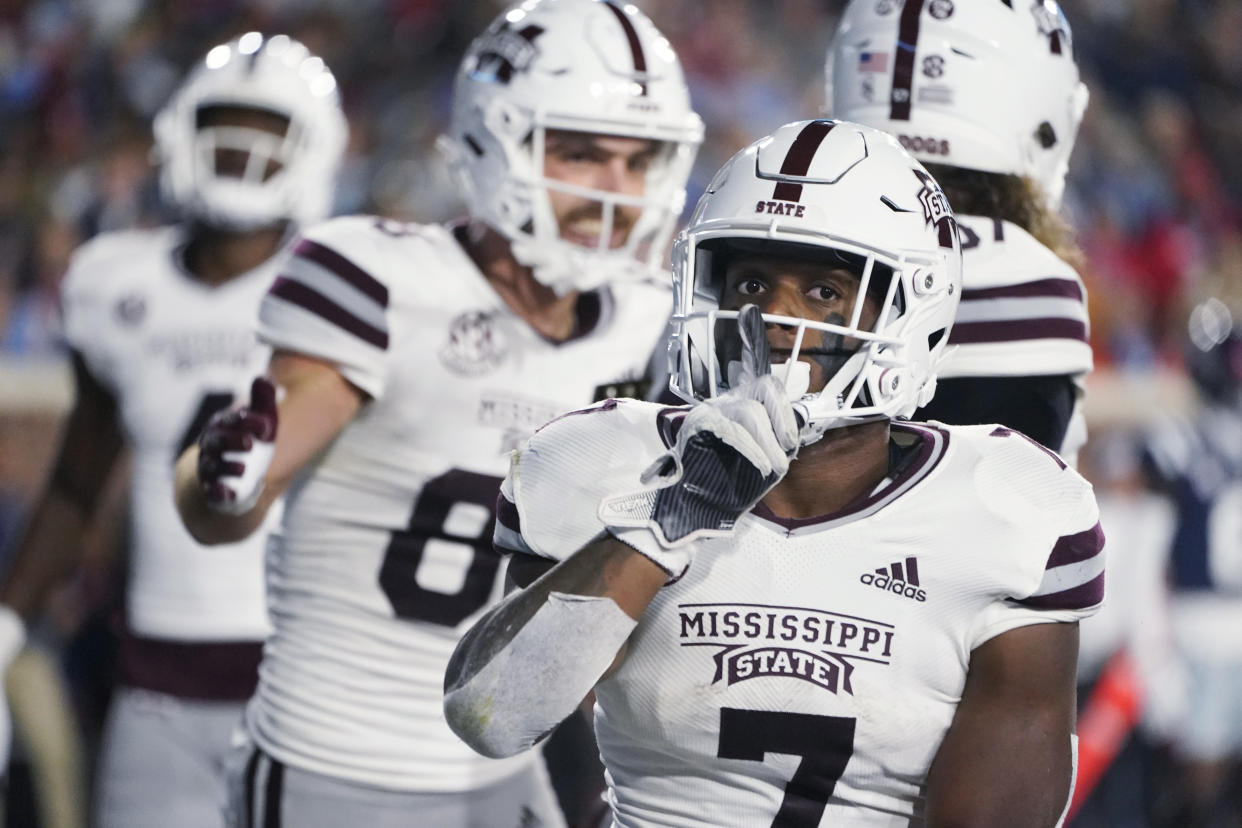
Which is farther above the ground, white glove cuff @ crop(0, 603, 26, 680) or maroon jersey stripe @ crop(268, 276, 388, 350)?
maroon jersey stripe @ crop(268, 276, 388, 350)

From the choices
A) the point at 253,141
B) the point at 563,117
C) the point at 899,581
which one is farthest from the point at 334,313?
the point at 253,141

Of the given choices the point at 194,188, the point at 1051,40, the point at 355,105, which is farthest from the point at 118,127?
the point at 1051,40

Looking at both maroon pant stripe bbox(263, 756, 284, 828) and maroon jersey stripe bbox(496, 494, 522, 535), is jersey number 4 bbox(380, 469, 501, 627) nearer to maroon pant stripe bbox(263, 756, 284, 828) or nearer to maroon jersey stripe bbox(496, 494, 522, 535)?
maroon pant stripe bbox(263, 756, 284, 828)

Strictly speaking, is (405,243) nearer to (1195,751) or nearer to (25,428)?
(25,428)

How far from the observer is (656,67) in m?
3.18

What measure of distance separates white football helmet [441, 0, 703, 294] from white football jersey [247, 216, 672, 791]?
197mm

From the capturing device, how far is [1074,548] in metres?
2.03

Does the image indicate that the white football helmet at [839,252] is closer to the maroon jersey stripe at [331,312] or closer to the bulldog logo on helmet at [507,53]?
the maroon jersey stripe at [331,312]

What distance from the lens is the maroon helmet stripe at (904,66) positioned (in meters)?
2.69

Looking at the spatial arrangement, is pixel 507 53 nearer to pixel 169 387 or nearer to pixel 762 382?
pixel 169 387

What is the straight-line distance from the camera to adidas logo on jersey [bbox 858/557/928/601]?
6.63ft

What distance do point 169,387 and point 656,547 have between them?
2224 mm

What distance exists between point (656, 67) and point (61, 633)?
3113 mm

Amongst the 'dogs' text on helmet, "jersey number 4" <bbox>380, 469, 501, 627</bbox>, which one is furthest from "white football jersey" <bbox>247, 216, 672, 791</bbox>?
the 'dogs' text on helmet
